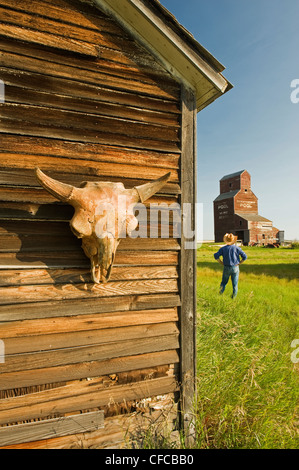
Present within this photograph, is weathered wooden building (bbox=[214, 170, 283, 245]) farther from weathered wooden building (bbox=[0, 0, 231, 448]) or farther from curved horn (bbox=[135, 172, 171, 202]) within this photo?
curved horn (bbox=[135, 172, 171, 202])

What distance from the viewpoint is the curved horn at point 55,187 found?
2018 millimetres

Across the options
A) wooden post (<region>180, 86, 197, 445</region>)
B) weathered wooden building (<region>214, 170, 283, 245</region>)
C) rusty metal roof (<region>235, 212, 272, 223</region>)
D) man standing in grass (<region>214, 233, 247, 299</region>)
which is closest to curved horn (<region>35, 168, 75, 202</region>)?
wooden post (<region>180, 86, 197, 445</region>)

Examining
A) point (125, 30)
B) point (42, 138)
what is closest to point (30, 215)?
point (42, 138)

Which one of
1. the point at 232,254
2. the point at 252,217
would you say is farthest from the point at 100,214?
the point at 252,217

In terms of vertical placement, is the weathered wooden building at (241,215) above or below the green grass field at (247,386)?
above

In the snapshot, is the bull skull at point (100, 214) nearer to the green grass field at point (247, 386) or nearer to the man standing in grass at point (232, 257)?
the green grass field at point (247, 386)

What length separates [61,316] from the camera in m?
2.48

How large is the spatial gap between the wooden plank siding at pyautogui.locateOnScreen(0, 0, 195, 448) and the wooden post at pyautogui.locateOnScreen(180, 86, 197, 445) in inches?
1.3

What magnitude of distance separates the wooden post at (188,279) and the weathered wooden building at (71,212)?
15mm

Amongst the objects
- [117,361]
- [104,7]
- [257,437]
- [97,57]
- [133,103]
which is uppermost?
[104,7]

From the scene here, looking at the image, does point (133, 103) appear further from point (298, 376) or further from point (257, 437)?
point (298, 376)

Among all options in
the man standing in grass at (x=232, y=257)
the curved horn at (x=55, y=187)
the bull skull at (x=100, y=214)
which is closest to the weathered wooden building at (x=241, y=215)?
the man standing in grass at (x=232, y=257)

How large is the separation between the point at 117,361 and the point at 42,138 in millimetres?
2548

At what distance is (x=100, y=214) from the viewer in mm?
2260
